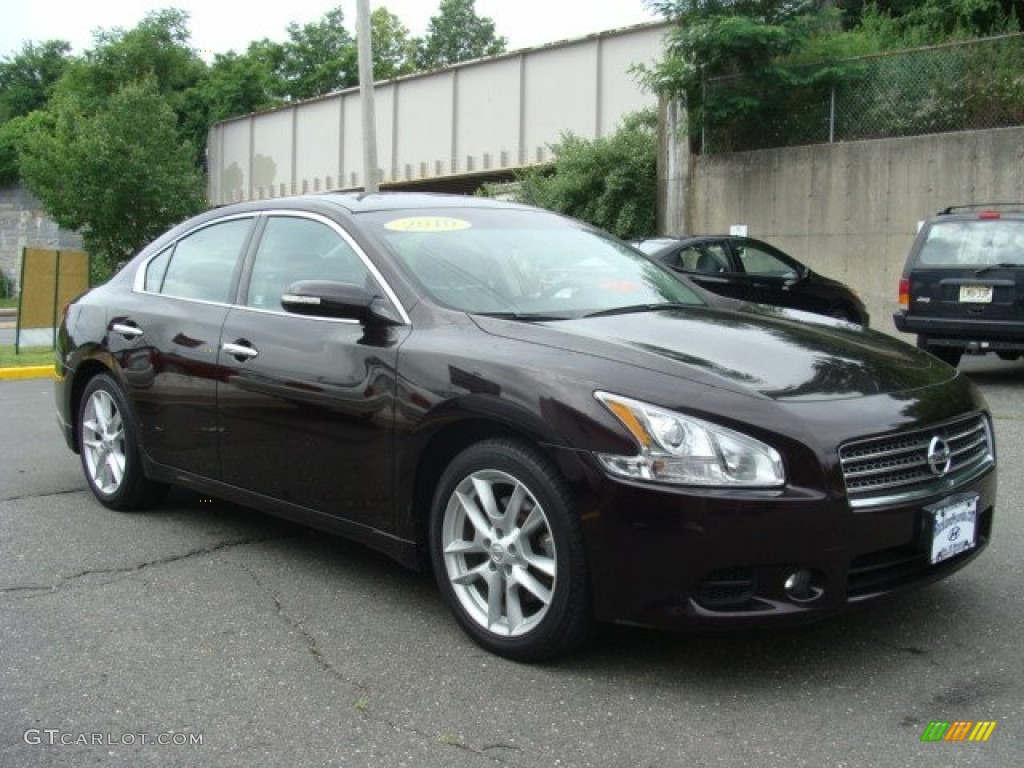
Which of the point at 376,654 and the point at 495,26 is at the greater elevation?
the point at 495,26

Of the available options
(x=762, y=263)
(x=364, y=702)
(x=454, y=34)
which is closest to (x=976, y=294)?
(x=762, y=263)

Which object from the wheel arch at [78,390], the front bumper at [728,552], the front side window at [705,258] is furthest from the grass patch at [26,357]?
the front bumper at [728,552]

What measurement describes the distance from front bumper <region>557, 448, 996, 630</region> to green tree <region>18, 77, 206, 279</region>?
96.3ft

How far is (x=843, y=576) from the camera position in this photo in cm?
316

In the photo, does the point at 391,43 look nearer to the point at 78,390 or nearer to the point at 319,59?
the point at 319,59

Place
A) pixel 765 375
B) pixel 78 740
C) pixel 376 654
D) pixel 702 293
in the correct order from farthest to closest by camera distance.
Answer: pixel 702 293 < pixel 376 654 < pixel 765 375 < pixel 78 740

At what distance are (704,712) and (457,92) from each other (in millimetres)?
23392

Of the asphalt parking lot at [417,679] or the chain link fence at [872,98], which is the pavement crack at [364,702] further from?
the chain link fence at [872,98]

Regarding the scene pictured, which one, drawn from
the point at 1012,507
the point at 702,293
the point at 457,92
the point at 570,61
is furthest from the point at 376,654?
the point at 457,92

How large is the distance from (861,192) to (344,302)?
1364cm

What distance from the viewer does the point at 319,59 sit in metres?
57.5

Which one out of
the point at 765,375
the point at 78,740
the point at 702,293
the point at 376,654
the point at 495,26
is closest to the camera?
the point at 78,740

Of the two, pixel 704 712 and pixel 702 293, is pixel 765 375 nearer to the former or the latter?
pixel 704 712
